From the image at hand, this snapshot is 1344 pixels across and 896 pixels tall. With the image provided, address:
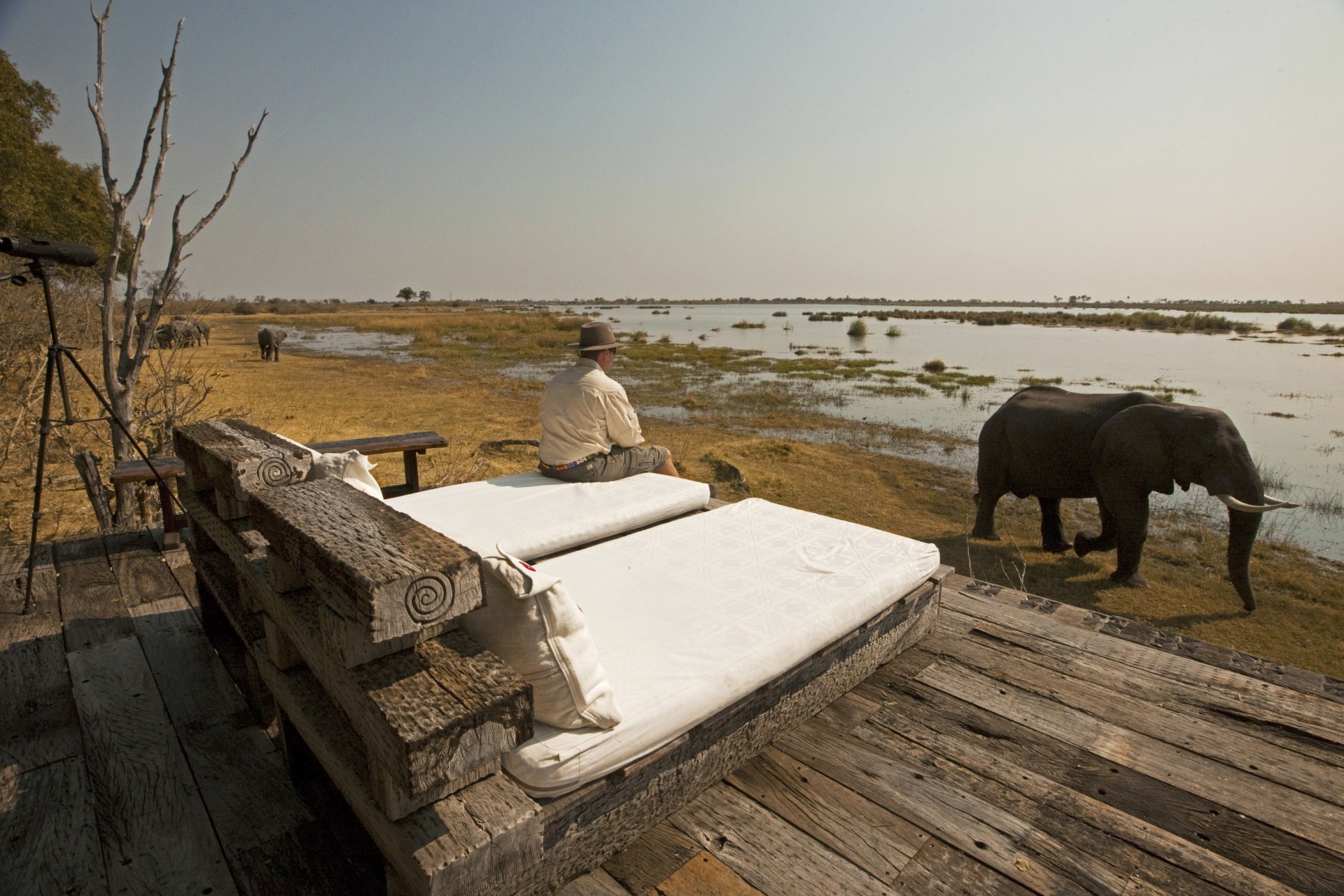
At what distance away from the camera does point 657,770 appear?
1773 millimetres

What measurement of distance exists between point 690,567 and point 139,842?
1858mm

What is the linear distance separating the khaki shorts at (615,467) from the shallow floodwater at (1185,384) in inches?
302

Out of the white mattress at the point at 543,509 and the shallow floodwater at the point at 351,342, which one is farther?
the shallow floodwater at the point at 351,342

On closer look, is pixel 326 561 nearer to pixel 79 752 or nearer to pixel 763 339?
pixel 79 752

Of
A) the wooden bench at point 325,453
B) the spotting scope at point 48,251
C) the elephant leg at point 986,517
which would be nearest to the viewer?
the spotting scope at point 48,251

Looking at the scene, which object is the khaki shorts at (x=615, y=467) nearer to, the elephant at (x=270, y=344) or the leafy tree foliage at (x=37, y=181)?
the leafy tree foliage at (x=37, y=181)

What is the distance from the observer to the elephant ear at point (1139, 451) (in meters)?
5.66

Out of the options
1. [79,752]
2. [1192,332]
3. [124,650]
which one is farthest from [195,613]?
[1192,332]

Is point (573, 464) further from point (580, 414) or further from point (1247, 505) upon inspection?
point (1247, 505)

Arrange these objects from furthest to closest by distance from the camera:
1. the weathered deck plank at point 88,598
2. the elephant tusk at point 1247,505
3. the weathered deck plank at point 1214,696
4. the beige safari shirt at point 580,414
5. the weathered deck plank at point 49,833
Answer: the elephant tusk at point 1247,505 < the beige safari shirt at point 580,414 < the weathered deck plank at point 88,598 < the weathered deck plank at point 1214,696 < the weathered deck plank at point 49,833

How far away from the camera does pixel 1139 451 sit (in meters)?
5.71

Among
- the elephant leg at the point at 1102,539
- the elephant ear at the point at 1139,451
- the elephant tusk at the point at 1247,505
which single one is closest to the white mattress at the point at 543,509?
the elephant ear at the point at 1139,451

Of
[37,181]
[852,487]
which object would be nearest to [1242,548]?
[852,487]

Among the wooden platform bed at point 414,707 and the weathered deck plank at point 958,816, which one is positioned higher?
the wooden platform bed at point 414,707
